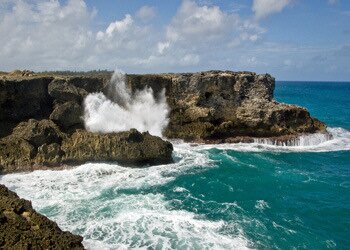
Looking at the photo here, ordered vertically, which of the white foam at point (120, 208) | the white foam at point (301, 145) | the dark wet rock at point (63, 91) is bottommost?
the white foam at point (301, 145)

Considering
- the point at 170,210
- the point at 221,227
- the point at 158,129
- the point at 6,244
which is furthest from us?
the point at 158,129

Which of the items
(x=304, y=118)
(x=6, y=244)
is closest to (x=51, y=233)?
(x=6, y=244)

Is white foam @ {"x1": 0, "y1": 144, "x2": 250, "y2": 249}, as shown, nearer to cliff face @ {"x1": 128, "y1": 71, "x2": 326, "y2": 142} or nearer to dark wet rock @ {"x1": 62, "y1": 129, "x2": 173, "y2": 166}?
dark wet rock @ {"x1": 62, "y1": 129, "x2": 173, "y2": 166}

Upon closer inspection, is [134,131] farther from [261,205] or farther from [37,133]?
[261,205]

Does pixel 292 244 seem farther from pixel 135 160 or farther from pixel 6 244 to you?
pixel 135 160

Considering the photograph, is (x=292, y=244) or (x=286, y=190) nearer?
(x=292, y=244)

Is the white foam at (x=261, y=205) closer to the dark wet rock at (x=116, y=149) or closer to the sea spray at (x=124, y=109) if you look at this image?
the dark wet rock at (x=116, y=149)

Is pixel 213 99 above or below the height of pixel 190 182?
above

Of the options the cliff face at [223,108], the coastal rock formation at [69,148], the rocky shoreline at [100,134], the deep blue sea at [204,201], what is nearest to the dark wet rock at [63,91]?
the rocky shoreline at [100,134]
